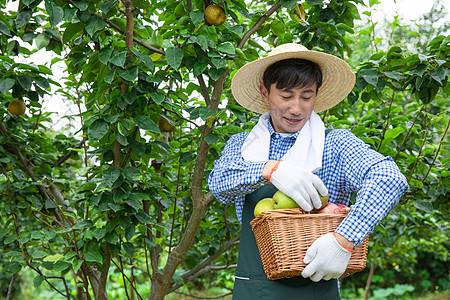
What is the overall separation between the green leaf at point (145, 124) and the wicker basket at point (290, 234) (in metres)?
0.70

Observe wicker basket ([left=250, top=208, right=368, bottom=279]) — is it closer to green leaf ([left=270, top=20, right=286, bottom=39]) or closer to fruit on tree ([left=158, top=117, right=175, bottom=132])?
fruit on tree ([left=158, top=117, right=175, bottom=132])

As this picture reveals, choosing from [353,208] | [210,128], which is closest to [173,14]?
[210,128]

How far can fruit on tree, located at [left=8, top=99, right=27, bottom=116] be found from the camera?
229 cm

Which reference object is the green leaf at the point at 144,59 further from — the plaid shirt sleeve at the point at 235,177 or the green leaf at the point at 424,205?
the green leaf at the point at 424,205

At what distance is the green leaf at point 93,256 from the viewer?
1.87 m

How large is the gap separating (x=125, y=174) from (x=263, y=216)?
2.77 ft

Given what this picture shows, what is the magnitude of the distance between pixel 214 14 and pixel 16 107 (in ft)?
3.86

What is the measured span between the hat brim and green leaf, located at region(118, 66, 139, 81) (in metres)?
0.35

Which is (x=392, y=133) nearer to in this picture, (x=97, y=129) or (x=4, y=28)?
(x=97, y=129)

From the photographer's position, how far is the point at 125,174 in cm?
183

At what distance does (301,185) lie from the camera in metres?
1.17

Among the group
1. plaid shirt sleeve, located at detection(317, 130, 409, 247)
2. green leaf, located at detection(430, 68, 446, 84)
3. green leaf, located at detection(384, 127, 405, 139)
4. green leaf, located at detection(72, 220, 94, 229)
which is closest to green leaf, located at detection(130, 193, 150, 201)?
green leaf, located at detection(72, 220, 94, 229)

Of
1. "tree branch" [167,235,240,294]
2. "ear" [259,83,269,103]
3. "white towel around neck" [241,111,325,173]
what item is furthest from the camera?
"tree branch" [167,235,240,294]

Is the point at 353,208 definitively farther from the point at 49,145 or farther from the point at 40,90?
the point at 49,145
